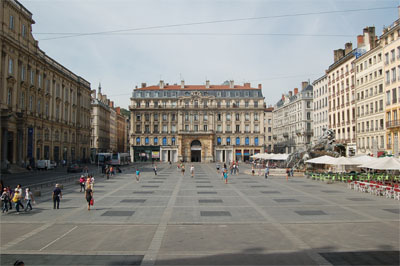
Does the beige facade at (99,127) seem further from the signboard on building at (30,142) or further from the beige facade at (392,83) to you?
the beige facade at (392,83)

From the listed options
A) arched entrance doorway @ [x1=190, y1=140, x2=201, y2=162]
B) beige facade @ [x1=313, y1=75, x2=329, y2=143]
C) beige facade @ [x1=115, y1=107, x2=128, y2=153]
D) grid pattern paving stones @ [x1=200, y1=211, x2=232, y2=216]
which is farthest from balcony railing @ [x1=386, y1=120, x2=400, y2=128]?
beige facade @ [x1=115, y1=107, x2=128, y2=153]

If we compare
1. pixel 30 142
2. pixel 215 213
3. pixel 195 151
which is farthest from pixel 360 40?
pixel 30 142

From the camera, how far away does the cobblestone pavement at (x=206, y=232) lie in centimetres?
1092

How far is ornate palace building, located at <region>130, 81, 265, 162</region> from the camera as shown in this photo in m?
106

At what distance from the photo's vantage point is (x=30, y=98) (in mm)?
55125

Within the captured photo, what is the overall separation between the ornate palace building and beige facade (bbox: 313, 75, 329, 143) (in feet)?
90.3

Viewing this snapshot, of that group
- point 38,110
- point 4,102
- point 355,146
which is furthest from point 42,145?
point 355,146

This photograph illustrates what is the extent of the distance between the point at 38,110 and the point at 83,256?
5288 centimetres

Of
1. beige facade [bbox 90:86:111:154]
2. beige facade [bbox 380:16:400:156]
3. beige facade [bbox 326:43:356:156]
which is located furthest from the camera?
beige facade [bbox 90:86:111:154]

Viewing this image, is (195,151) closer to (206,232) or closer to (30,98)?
(30,98)

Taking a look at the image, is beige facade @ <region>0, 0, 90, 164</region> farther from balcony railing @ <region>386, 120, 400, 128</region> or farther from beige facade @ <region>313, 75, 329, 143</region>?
beige facade @ <region>313, 75, 329, 143</region>

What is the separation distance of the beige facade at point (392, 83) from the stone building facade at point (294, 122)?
34.2 metres

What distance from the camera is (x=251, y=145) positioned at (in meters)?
106

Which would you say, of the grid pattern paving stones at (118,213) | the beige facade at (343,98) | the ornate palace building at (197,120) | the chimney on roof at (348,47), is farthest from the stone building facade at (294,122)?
the grid pattern paving stones at (118,213)
